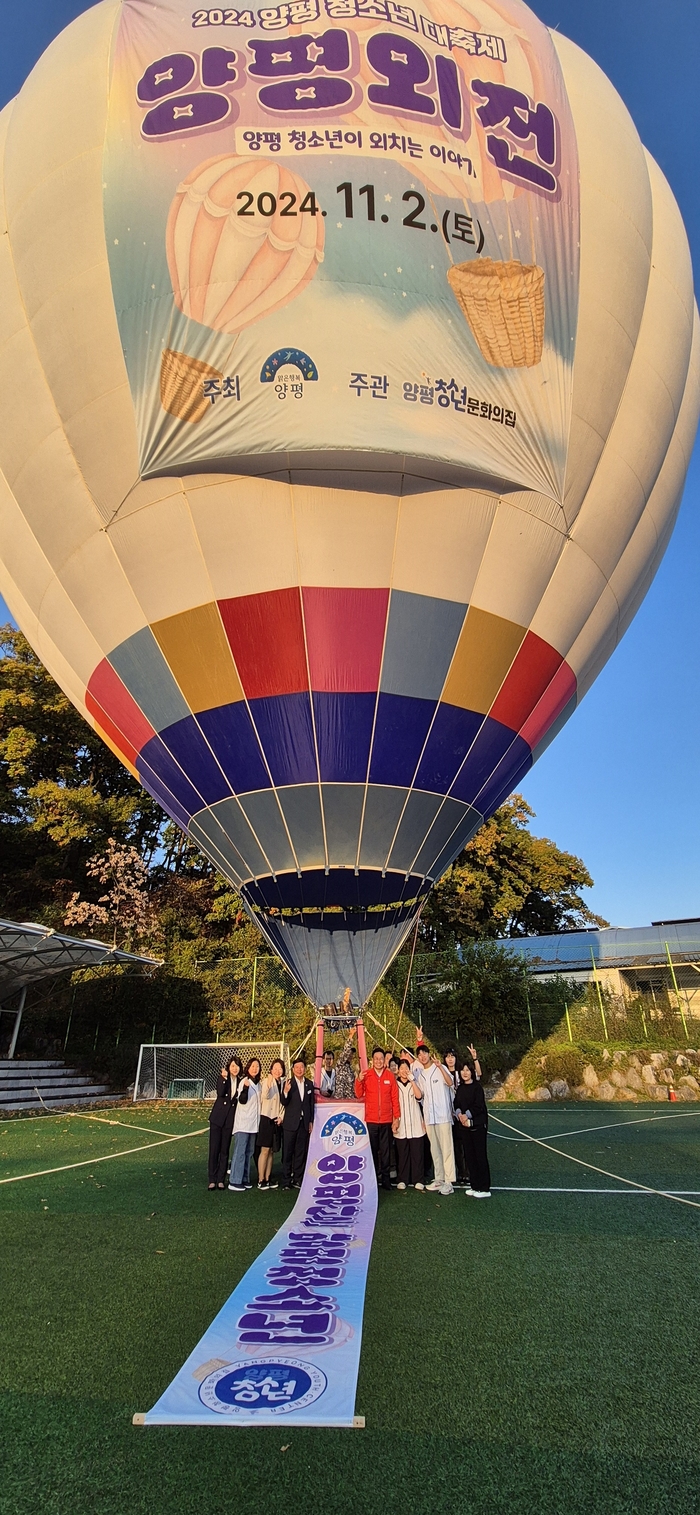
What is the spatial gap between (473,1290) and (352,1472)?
192cm

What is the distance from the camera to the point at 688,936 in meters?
23.7

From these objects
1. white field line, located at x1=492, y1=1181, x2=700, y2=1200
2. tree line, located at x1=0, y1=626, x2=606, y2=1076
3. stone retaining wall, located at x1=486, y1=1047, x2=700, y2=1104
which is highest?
tree line, located at x1=0, y1=626, x2=606, y2=1076

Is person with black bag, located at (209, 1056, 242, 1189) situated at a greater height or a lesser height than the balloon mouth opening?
lesser

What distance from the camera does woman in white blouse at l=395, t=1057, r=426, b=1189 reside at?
7.25m

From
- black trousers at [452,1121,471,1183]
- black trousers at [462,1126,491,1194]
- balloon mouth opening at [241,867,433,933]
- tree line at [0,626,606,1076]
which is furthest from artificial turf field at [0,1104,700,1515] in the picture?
tree line at [0,626,606,1076]

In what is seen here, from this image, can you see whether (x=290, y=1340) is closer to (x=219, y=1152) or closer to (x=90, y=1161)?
(x=219, y=1152)

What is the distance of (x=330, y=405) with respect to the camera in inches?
286

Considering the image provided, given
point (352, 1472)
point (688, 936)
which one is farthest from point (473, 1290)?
point (688, 936)

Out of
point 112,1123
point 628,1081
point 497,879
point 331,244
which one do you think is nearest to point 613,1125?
point 628,1081

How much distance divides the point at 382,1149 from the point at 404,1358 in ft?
13.9

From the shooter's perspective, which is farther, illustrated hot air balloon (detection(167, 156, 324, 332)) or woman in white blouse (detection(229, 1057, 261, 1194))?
illustrated hot air balloon (detection(167, 156, 324, 332))

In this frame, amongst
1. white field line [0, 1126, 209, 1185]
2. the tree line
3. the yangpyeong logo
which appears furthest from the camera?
the tree line

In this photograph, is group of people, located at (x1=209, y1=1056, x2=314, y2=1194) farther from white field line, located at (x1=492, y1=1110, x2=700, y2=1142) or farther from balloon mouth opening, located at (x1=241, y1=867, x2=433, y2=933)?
white field line, located at (x1=492, y1=1110, x2=700, y2=1142)

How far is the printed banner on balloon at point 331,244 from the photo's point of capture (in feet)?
24.0
